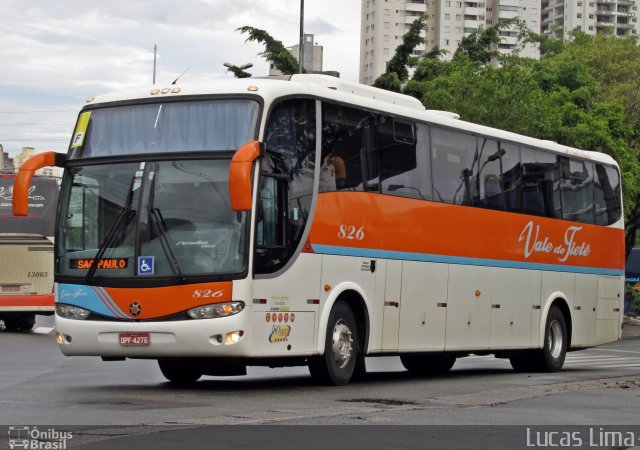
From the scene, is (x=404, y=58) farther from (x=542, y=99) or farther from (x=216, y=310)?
(x=216, y=310)

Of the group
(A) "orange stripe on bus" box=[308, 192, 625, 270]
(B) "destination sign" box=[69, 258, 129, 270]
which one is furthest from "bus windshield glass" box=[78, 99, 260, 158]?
(A) "orange stripe on bus" box=[308, 192, 625, 270]

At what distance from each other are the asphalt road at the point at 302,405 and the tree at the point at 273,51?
28475mm

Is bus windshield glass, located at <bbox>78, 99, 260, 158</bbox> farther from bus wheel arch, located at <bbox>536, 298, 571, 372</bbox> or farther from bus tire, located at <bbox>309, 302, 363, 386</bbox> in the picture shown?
bus wheel arch, located at <bbox>536, 298, 571, 372</bbox>

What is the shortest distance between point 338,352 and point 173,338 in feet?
8.35

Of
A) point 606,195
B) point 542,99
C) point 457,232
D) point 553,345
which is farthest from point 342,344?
point 542,99

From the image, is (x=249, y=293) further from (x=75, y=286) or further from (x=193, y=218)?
(x=75, y=286)

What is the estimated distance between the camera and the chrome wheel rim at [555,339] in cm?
2308

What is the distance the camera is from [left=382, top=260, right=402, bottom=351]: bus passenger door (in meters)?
17.6

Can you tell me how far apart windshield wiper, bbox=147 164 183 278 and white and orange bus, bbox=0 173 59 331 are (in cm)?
1711

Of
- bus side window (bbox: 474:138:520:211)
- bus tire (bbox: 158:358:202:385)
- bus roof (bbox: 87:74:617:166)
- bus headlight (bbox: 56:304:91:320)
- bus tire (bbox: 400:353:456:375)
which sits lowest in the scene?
bus tire (bbox: 400:353:456:375)

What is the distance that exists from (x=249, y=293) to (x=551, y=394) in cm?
394

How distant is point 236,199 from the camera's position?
44.2 ft

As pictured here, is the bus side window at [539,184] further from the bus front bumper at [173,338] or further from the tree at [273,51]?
the tree at [273,51]

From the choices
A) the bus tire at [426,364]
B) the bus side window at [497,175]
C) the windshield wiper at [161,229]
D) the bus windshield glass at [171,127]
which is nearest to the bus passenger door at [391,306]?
the bus side window at [497,175]
